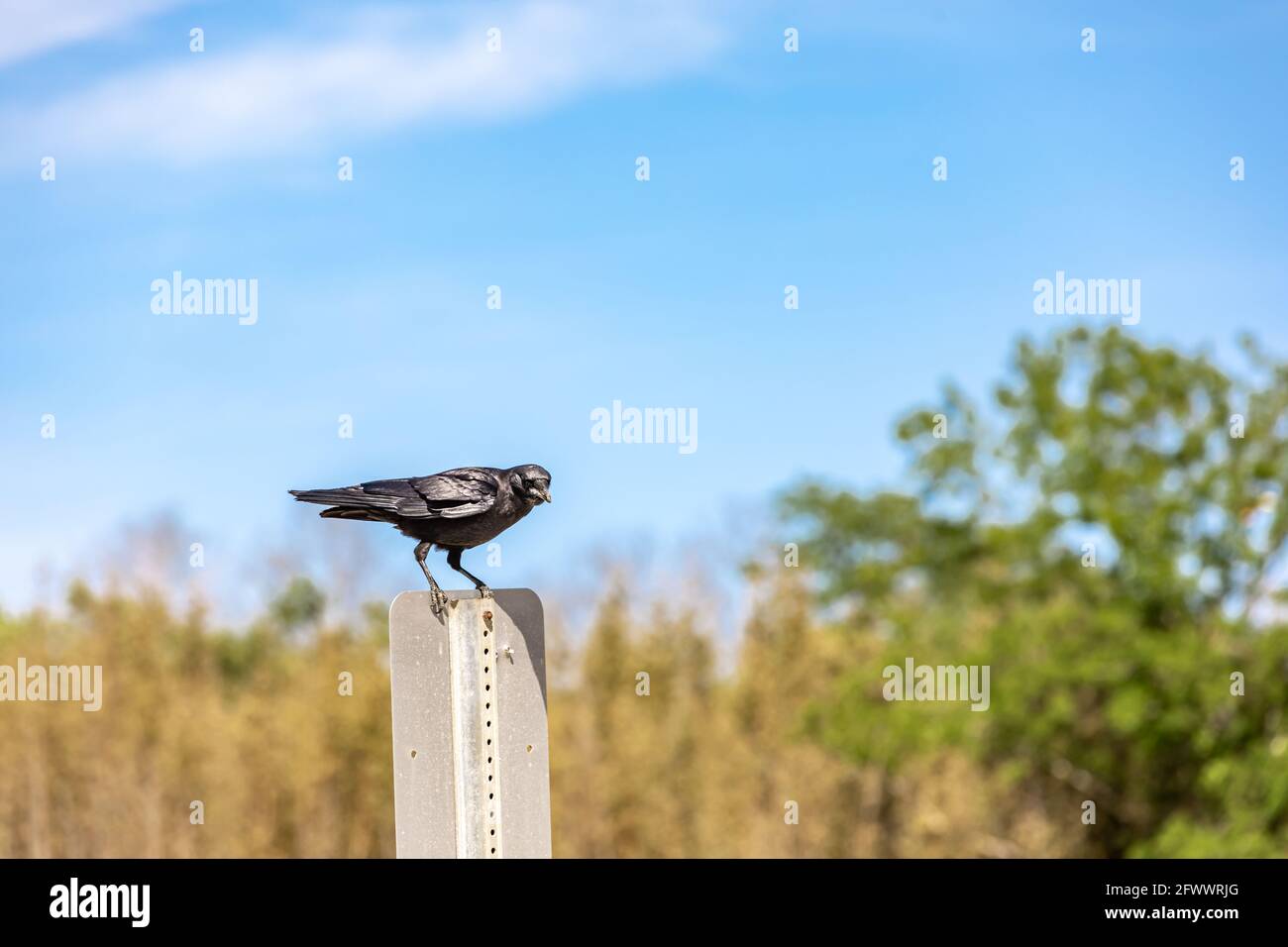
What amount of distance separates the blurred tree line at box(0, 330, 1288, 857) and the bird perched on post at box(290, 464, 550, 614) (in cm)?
1828

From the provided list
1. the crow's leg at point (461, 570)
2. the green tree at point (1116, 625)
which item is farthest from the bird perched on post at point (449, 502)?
the green tree at point (1116, 625)

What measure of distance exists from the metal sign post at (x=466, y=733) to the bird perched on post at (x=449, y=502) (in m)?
0.36

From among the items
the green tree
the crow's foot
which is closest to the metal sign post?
the crow's foot

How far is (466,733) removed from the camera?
18.2 ft

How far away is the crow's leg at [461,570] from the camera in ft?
18.7

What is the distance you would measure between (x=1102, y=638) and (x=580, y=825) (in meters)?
9.63

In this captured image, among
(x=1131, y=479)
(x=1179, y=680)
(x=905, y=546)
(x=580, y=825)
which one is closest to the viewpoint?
(x=1179, y=680)

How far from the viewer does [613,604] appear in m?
26.1

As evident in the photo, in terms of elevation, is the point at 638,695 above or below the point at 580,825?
above

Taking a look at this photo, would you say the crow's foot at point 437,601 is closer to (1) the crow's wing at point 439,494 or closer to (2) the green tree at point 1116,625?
(1) the crow's wing at point 439,494

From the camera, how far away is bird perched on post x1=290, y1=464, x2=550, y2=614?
6008 mm
